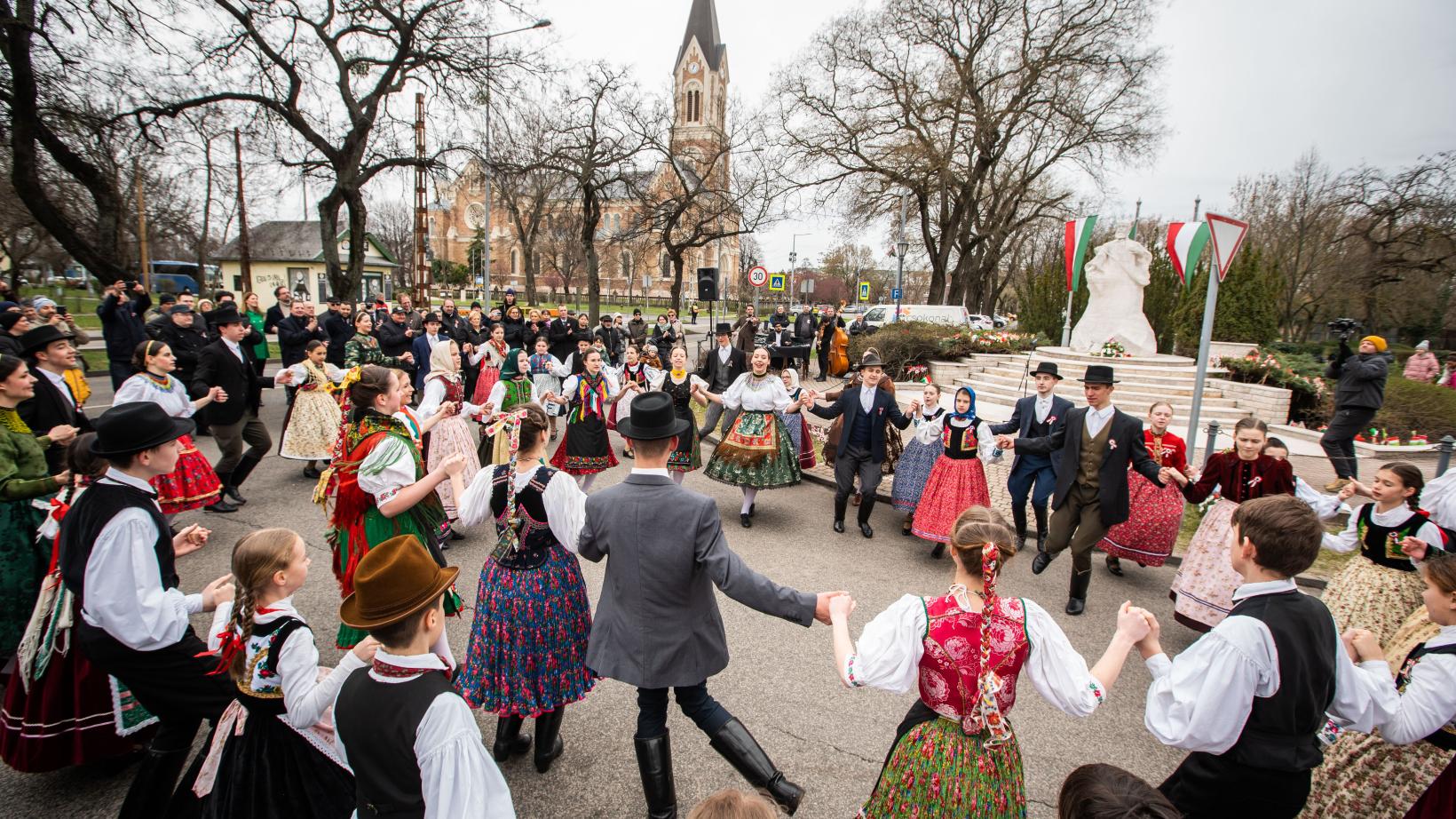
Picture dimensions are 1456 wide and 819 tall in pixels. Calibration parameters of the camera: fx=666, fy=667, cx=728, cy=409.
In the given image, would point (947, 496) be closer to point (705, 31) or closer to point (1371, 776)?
point (1371, 776)

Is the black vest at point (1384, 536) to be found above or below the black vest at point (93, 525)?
below

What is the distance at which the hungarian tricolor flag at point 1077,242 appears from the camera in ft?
50.6

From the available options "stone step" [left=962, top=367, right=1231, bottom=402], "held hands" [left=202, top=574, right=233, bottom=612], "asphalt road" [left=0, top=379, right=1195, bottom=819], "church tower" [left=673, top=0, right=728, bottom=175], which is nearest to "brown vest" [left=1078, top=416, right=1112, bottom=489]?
"asphalt road" [left=0, top=379, right=1195, bottom=819]

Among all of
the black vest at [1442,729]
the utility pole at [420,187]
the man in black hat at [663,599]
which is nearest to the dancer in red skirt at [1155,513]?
the black vest at [1442,729]

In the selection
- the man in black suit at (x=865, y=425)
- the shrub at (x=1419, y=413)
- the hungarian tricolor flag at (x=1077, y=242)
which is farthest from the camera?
the hungarian tricolor flag at (x=1077, y=242)

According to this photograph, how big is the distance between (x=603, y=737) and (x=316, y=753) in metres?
1.52

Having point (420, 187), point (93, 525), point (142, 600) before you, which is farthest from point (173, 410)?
point (420, 187)

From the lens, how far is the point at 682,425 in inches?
110

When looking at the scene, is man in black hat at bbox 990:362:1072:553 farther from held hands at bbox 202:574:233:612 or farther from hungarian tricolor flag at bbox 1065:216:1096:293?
hungarian tricolor flag at bbox 1065:216:1096:293

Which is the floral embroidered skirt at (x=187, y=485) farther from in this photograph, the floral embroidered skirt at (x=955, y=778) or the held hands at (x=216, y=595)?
the floral embroidered skirt at (x=955, y=778)

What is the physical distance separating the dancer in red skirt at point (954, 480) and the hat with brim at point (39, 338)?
6.98 metres

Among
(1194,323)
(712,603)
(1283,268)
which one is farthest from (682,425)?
(1283,268)

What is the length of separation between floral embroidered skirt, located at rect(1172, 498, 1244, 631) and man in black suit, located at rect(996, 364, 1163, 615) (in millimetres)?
460

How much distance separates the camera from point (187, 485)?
5344 mm
